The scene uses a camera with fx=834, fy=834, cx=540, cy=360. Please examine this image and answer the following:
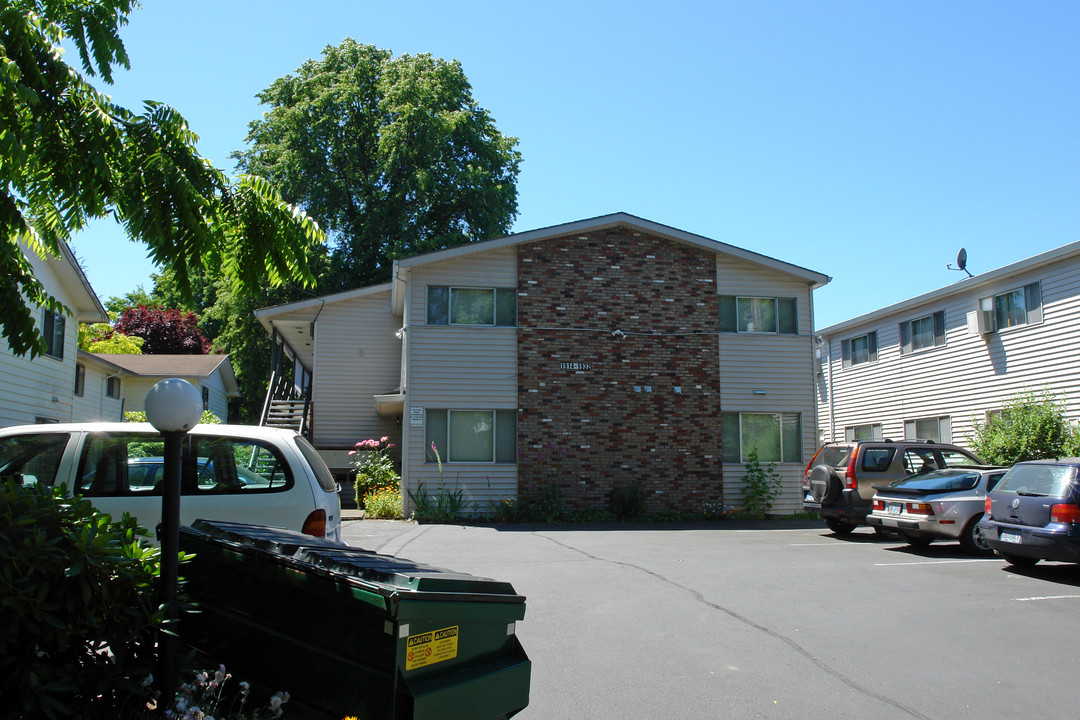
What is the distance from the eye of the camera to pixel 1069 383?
19.7 metres

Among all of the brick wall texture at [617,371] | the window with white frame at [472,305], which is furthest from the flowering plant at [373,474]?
the window with white frame at [472,305]

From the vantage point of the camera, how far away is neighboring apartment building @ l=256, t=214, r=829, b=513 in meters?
18.6

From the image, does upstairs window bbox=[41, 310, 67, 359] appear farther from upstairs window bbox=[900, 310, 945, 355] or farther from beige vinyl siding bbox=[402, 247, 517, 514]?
upstairs window bbox=[900, 310, 945, 355]

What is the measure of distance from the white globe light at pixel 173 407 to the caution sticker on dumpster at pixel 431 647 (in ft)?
4.34

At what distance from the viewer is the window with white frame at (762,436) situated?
1969 cm

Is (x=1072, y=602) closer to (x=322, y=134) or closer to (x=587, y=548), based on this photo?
(x=587, y=548)

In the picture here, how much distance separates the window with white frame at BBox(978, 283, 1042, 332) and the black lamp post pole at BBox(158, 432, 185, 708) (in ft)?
71.8

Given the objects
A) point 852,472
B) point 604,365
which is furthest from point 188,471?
point 604,365

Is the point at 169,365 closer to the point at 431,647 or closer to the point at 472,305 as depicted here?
the point at 472,305

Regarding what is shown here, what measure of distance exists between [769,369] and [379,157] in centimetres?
1996

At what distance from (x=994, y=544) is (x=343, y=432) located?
16.5 metres

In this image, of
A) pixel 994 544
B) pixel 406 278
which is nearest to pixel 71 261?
pixel 406 278

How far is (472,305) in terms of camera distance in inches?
755

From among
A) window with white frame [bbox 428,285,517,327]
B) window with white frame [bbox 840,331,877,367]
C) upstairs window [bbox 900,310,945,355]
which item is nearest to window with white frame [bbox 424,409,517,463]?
window with white frame [bbox 428,285,517,327]
